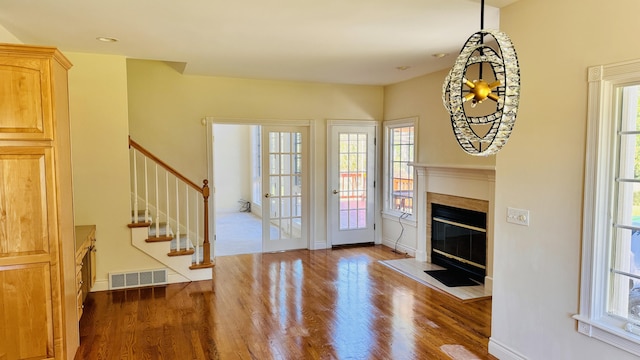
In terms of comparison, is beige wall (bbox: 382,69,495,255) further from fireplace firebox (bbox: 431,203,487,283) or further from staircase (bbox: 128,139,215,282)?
staircase (bbox: 128,139,215,282)

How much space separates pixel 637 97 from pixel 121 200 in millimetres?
4639

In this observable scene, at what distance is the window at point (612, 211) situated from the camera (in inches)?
89.7

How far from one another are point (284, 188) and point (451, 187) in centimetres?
251

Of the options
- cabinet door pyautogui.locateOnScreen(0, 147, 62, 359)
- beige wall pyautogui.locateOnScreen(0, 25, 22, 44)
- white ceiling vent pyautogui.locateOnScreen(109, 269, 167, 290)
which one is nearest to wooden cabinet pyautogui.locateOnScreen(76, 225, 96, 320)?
white ceiling vent pyautogui.locateOnScreen(109, 269, 167, 290)

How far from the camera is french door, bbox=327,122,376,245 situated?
21.7 feet

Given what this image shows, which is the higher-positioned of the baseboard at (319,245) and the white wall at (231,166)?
the white wall at (231,166)

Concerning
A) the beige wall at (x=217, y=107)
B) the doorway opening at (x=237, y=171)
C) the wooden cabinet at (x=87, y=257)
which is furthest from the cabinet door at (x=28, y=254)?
the doorway opening at (x=237, y=171)

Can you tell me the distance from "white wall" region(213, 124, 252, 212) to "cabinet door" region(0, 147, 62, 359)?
25.7 ft

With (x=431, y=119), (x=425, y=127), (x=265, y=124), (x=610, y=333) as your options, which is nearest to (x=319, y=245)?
(x=265, y=124)

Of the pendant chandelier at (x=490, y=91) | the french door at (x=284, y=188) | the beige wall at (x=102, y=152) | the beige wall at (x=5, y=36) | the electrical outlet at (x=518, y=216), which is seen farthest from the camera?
the french door at (x=284, y=188)

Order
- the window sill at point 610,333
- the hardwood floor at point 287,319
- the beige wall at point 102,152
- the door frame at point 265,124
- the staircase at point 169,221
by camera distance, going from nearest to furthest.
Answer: the window sill at point 610,333 → the hardwood floor at point 287,319 → the beige wall at point 102,152 → the staircase at point 169,221 → the door frame at point 265,124

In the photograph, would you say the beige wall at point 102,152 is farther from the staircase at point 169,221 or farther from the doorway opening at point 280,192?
the doorway opening at point 280,192

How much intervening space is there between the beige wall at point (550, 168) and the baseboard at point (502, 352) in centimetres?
3

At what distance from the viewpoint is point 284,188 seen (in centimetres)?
639
